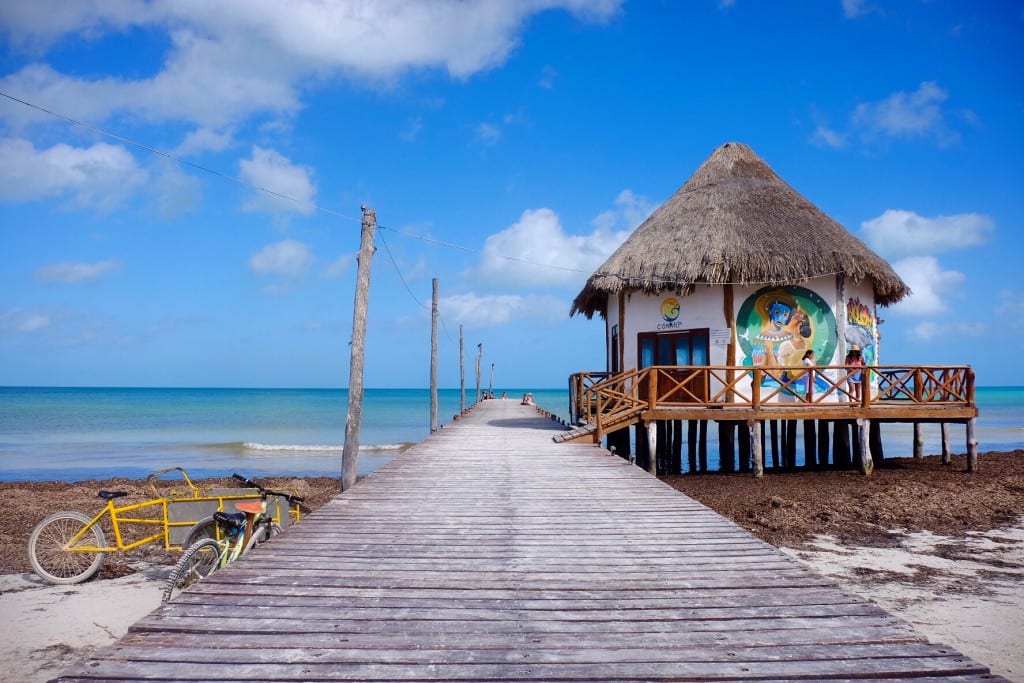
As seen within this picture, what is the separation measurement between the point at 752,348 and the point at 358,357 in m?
9.53

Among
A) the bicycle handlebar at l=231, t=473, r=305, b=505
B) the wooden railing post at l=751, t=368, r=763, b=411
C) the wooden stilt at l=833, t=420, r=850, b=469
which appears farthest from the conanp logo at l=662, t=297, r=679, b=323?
the bicycle handlebar at l=231, t=473, r=305, b=505

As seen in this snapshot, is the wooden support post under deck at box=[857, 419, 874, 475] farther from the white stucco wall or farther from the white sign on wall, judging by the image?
the white sign on wall

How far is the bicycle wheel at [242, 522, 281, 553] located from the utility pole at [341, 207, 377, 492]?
4.17 meters

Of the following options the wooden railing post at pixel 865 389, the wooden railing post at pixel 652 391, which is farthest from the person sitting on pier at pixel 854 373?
the wooden railing post at pixel 652 391

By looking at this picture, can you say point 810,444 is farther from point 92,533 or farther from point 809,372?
point 92,533

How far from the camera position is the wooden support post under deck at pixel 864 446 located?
15.4 m

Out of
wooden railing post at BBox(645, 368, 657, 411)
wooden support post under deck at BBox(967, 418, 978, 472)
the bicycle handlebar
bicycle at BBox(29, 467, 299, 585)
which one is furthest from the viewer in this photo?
wooden support post under deck at BBox(967, 418, 978, 472)

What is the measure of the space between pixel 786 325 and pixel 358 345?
10252mm

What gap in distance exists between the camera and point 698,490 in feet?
45.9

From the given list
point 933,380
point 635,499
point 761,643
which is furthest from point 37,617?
point 933,380

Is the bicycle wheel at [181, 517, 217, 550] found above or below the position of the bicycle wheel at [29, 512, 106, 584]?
above

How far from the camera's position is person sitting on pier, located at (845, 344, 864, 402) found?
52.5ft

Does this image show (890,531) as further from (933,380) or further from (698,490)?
(933,380)

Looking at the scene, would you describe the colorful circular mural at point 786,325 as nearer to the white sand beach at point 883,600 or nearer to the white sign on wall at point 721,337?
the white sign on wall at point 721,337
